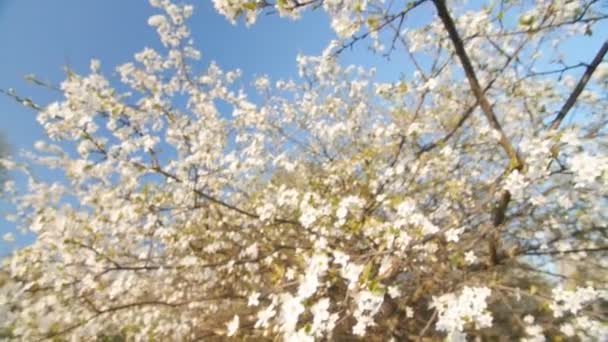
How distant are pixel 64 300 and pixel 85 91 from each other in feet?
8.31

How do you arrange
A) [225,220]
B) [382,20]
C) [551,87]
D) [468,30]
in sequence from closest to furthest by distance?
[382,20], [468,30], [551,87], [225,220]

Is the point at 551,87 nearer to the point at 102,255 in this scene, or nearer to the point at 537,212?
the point at 537,212

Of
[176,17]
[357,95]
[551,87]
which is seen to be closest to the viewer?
[551,87]

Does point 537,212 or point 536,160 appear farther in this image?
point 537,212

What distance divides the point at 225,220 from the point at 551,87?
4.90 m

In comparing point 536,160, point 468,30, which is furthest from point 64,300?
point 468,30

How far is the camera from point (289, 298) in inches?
106

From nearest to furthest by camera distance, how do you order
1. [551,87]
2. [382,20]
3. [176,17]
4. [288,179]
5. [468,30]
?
[382,20]
[468,30]
[551,87]
[176,17]
[288,179]

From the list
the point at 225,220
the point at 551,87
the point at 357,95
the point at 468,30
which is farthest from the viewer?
the point at 357,95

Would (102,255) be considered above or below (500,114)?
below

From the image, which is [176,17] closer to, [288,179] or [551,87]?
[288,179]

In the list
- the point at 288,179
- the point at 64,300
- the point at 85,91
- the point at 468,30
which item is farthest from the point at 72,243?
the point at 468,30

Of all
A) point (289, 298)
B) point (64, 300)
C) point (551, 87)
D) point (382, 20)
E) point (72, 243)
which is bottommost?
point (289, 298)

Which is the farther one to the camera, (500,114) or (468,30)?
(500,114)
